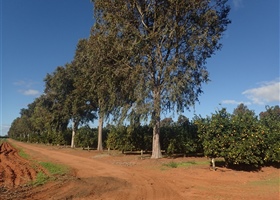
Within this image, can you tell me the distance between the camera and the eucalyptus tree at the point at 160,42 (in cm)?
1950

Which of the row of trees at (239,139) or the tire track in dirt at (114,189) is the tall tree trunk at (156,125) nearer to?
the row of trees at (239,139)

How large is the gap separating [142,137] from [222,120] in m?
12.7

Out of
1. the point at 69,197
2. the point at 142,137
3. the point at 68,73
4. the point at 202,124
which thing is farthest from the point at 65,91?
the point at 69,197

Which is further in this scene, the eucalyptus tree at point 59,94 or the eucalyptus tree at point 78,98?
the eucalyptus tree at point 59,94

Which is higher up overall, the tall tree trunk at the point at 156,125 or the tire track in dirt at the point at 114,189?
the tall tree trunk at the point at 156,125

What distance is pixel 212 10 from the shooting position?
20.2 m

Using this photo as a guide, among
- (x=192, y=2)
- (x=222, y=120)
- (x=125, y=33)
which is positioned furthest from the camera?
(x=125, y=33)

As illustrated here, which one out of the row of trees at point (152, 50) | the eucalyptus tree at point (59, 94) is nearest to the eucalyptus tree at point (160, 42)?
the row of trees at point (152, 50)

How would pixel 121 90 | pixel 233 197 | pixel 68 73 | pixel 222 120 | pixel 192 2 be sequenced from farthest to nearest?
pixel 68 73
pixel 121 90
pixel 192 2
pixel 222 120
pixel 233 197

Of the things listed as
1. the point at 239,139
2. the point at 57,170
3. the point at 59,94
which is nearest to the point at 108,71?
the point at 57,170

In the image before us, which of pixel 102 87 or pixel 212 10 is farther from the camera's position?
pixel 102 87

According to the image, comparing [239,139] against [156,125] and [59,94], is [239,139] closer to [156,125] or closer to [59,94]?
[156,125]

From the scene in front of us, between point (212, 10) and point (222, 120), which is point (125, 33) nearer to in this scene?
point (212, 10)

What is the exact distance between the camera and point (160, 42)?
69.7ft
